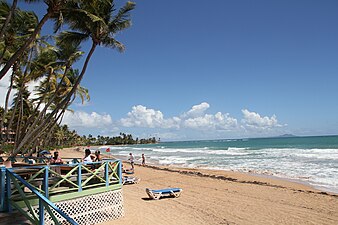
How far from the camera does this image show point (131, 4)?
46.5 feet

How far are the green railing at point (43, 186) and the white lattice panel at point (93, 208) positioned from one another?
0.46ft

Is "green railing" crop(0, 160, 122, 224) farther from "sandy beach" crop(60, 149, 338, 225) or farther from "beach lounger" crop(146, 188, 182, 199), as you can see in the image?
"beach lounger" crop(146, 188, 182, 199)

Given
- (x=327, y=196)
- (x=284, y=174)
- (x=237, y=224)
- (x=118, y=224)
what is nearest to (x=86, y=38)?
(x=118, y=224)

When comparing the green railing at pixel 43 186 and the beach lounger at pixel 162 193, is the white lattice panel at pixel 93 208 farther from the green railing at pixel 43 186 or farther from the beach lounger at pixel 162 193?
the beach lounger at pixel 162 193

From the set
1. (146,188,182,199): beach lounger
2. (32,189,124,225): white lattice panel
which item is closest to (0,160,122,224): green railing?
(32,189,124,225): white lattice panel

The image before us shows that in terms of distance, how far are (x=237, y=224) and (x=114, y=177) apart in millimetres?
3946

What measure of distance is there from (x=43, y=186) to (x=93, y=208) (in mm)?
1512

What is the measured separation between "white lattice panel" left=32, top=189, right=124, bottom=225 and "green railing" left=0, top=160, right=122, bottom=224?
5.5 inches

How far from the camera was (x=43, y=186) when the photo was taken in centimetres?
612

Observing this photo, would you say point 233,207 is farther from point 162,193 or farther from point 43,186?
A: point 43,186

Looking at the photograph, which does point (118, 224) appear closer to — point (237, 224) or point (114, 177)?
point (114, 177)

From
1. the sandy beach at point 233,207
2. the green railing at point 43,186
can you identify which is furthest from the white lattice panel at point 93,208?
the sandy beach at point 233,207

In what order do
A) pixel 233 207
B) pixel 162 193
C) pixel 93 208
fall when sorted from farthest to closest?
pixel 162 193, pixel 233 207, pixel 93 208

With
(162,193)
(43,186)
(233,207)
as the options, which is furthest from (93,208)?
(233,207)
